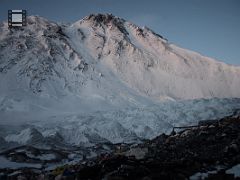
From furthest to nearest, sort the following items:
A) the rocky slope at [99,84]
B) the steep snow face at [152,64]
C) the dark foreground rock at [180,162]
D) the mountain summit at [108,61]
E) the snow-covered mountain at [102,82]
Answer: the steep snow face at [152,64]
the mountain summit at [108,61]
the snow-covered mountain at [102,82]
the rocky slope at [99,84]
the dark foreground rock at [180,162]

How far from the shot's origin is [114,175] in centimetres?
1456

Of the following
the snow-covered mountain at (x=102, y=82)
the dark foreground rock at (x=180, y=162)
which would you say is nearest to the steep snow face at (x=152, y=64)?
the snow-covered mountain at (x=102, y=82)

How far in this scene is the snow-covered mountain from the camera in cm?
9600

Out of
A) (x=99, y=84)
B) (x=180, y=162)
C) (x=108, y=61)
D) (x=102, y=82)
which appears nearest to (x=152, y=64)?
(x=108, y=61)

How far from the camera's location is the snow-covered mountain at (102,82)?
9600 centimetres

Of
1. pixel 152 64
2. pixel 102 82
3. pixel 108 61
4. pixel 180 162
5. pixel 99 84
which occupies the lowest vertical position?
pixel 180 162

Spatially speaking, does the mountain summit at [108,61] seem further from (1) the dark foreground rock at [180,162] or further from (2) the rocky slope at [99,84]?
(1) the dark foreground rock at [180,162]

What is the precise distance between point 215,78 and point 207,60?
1147 cm

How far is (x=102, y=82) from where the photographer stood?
146 m

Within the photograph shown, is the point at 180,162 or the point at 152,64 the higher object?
the point at 152,64

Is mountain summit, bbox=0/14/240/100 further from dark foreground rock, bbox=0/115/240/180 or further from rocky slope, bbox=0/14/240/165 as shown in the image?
dark foreground rock, bbox=0/115/240/180

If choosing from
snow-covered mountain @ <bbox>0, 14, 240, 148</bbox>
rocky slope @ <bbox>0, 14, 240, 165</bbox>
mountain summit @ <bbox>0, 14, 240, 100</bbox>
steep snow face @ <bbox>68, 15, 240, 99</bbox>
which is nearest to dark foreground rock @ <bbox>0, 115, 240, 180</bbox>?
rocky slope @ <bbox>0, 14, 240, 165</bbox>

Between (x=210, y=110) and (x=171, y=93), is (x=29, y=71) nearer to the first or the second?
(x=171, y=93)

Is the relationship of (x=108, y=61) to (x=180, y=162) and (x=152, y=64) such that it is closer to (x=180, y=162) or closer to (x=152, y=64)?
(x=152, y=64)
